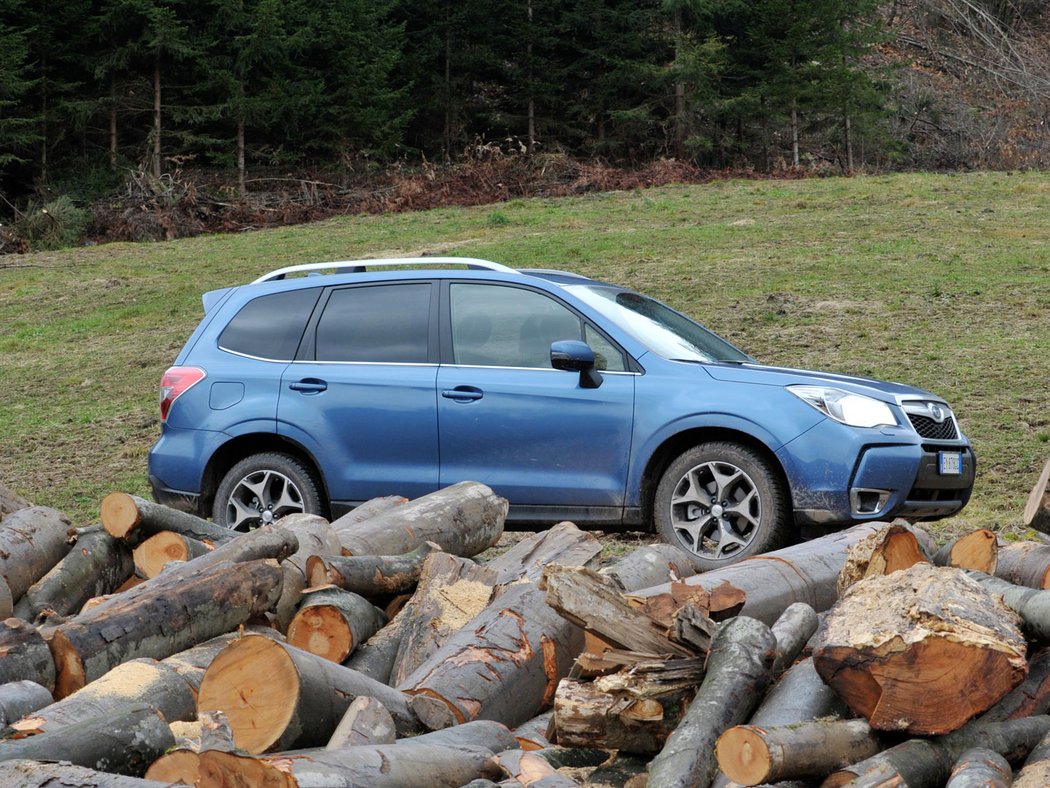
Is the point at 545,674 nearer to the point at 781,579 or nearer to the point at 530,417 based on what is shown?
the point at 781,579

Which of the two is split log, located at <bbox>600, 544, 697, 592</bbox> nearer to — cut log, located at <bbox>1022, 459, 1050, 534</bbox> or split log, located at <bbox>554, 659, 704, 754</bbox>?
split log, located at <bbox>554, 659, 704, 754</bbox>

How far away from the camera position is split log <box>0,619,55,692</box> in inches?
161

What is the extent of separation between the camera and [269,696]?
3.60m

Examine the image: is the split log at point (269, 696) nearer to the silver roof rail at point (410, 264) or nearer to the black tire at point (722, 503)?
the black tire at point (722, 503)

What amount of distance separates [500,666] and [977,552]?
1.91m

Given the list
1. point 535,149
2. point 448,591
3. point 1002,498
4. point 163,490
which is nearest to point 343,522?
point 448,591

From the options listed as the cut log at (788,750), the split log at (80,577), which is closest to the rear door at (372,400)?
the split log at (80,577)

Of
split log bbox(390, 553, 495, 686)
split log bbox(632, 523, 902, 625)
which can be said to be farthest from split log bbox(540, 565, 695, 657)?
split log bbox(390, 553, 495, 686)

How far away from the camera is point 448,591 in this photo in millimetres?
5160

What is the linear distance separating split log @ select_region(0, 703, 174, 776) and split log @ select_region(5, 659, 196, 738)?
0.15 meters

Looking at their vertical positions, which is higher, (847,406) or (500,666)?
(847,406)

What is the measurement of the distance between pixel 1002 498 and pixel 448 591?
5.05 meters

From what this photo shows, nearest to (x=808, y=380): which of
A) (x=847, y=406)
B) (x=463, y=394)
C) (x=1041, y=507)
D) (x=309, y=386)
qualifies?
(x=847, y=406)

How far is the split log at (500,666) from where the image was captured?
13.5ft
